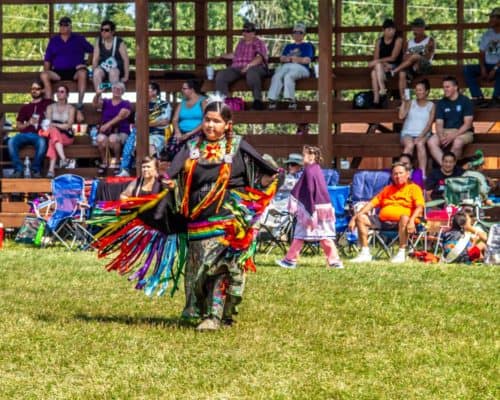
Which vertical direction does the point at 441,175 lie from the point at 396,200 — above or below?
above

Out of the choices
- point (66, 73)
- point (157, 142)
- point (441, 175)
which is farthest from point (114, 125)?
point (441, 175)

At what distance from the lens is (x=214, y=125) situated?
8227 millimetres

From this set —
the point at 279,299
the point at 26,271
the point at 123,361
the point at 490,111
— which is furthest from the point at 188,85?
the point at 123,361

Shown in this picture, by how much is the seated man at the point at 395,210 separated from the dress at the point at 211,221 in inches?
201

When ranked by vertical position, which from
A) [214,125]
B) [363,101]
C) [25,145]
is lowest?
[25,145]

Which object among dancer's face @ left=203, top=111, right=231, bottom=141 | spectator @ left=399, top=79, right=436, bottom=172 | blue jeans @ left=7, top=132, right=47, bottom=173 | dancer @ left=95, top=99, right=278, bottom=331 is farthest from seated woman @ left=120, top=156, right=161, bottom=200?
dancer's face @ left=203, top=111, right=231, bottom=141

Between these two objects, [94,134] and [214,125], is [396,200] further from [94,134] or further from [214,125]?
[214,125]

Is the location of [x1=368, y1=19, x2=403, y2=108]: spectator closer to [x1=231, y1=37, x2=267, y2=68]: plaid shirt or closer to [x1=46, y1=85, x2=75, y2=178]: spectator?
[x1=231, y1=37, x2=267, y2=68]: plaid shirt

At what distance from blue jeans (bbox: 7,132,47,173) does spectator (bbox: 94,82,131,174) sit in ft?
2.38

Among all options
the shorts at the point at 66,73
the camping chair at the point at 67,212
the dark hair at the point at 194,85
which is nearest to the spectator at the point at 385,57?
the dark hair at the point at 194,85

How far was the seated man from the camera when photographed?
1341 centimetres

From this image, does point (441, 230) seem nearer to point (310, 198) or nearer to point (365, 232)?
point (365, 232)

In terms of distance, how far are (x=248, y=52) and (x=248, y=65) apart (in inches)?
7.8

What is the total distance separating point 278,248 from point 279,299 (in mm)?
5379
